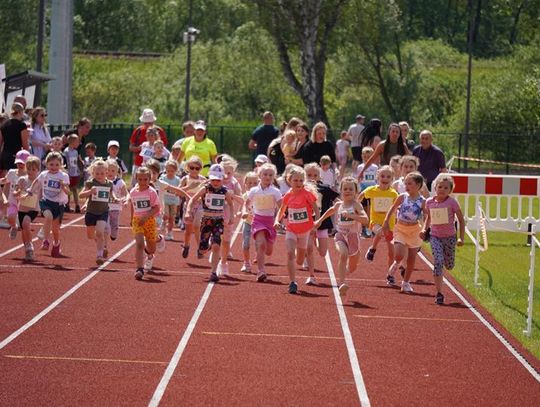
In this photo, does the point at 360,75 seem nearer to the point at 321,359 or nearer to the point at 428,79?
the point at 428,79

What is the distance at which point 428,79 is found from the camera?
2670 inches

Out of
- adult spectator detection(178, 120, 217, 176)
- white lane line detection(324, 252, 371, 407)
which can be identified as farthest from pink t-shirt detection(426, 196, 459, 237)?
adult spectator detection(178, 120, 217, 176)

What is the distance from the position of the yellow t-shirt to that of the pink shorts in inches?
42.6

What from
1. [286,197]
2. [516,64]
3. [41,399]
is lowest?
[41,399]

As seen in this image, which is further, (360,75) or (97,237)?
(360,75)

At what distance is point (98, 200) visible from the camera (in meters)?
19.5

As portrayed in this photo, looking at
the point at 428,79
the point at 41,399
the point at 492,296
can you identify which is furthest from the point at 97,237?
the point at 428,79

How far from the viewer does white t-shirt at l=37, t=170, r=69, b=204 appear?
1975cm

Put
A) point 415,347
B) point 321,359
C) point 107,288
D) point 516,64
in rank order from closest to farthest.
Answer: point 321,359
point 415,347
point 107,288
point 516,64

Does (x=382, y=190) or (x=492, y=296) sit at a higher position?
(x=382, y=190)

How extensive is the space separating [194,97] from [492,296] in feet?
161

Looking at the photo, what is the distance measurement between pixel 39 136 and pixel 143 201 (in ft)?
27.8

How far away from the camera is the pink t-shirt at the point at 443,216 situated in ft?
55.1

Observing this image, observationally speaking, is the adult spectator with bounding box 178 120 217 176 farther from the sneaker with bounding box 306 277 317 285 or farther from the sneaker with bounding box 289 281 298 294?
the sneaker with bounding box 289 281 298 294
